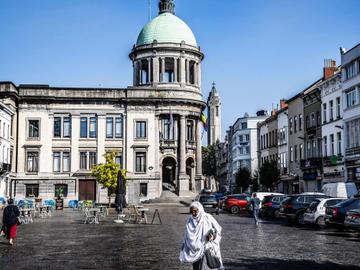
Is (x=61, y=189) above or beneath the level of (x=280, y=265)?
above

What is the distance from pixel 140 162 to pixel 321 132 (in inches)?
863

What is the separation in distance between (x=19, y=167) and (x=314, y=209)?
1672 inches

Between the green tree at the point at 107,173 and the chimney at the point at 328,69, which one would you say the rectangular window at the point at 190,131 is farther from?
the chimney at the point at 328,69

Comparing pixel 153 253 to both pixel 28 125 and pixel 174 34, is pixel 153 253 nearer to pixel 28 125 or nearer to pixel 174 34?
pixel 28 125

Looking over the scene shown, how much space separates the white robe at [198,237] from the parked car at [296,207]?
19.8 m

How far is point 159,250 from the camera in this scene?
55.6 feet

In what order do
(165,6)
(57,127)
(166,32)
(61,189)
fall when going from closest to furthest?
(61,189), (57,127), (166,32), (165,6)

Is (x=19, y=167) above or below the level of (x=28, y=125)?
below

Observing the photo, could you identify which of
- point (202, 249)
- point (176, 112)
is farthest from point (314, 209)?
point (176, 112)

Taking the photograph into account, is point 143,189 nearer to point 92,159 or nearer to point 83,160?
point 92,159

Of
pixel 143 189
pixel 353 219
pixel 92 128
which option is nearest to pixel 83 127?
pixel 92 128

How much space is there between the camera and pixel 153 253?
52.9ft

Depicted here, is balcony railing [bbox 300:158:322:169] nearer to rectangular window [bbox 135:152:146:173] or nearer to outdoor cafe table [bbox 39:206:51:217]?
rectangular window [bbox 135:152:146:173]

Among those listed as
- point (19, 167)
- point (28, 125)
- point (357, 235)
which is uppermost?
point (28, 125)
